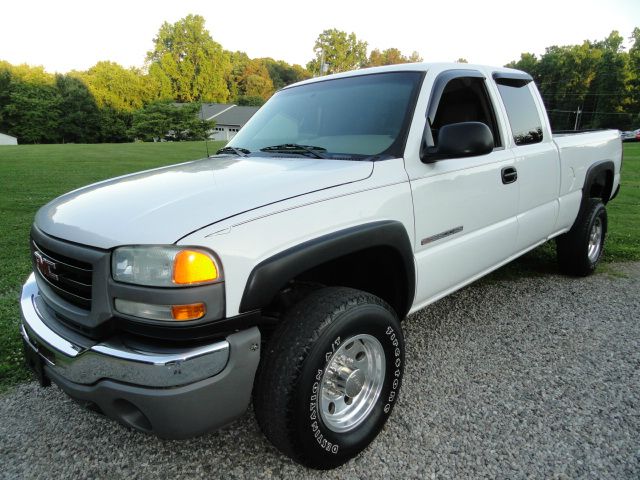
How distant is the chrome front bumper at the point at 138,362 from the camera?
5.20ft

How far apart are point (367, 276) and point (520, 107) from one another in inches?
83.2

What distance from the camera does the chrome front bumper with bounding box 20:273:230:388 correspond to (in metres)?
1.59

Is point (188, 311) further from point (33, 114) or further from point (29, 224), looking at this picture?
point (33, 114)

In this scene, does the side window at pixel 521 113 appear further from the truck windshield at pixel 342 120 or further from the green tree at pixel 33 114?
the green tree at pixel 33 114

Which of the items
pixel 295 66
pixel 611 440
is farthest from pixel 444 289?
pixel 295 66

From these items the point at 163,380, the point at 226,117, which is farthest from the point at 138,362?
the point at 226,117

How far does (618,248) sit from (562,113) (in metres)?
68.2

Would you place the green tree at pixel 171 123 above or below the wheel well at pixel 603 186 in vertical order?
above

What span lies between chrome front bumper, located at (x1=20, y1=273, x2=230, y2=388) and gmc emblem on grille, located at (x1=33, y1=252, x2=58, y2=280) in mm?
334

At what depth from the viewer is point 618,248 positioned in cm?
577

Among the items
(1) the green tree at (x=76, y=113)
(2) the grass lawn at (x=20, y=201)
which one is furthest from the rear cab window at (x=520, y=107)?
(1) the green tree at (x=76, y=113)

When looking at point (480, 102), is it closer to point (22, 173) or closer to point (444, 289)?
point (444, 289)

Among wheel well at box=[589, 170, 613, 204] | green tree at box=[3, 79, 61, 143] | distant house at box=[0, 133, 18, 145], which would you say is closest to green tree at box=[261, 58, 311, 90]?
green tree at box=[3, 79, 61, 143]

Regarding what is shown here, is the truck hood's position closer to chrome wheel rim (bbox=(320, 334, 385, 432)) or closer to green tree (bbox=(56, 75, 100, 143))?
chrome wheel rim (bbox=(320, 334, 385, 432))
